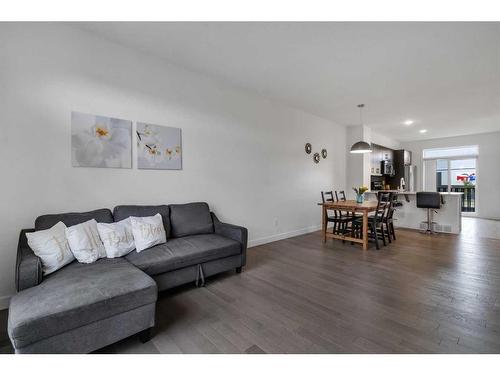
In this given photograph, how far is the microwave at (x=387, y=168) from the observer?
7.83 meters

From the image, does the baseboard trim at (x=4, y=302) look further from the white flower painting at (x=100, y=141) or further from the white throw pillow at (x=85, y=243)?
the white flower painting at (x=100, y=141)

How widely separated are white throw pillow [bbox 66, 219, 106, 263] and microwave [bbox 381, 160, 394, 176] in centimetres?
813

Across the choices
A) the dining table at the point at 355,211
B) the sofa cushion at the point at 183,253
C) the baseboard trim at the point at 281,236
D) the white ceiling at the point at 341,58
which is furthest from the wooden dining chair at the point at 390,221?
the sofa cushion at the point at 183,253

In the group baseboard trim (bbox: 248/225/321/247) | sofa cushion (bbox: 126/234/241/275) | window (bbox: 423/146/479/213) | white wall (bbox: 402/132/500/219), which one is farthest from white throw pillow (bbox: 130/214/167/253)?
white wall (bbox: 402/132/500/219)

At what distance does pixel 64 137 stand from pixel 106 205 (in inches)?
32.4

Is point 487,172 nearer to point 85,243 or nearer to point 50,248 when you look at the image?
point 85,243

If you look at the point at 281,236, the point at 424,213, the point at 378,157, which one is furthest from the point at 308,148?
the point at 378,157

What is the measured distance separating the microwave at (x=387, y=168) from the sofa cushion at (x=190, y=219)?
6.76 m

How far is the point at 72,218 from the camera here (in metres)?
2.33

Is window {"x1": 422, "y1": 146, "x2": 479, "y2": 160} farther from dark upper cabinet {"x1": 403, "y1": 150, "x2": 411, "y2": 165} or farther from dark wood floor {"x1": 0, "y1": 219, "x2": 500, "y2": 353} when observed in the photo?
dark wood floor {"x1": 0, "y1": 219, "x2": 500, "y2": 353}

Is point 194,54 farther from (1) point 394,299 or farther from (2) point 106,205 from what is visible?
(1) point 394,299

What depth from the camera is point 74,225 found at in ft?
7.45
